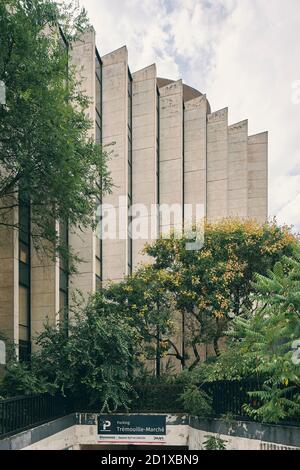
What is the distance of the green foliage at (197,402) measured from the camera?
16.3 metres

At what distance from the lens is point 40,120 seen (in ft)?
56.3

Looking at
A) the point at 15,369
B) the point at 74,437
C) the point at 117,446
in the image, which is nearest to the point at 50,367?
the point at 15,369

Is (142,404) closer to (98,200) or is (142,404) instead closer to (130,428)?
(130,428)

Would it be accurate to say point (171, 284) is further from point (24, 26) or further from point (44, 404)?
point (24, 26)

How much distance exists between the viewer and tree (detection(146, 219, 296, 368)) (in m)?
22.5

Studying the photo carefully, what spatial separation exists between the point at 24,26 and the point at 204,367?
46.1ft

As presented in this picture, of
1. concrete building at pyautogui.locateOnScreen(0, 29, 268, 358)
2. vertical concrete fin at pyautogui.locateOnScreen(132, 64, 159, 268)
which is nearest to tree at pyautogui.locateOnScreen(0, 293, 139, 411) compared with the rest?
concrete building at pyautogui.locateOnScreen(0, 29, 268, 358)

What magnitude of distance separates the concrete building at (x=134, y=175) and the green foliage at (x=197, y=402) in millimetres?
7800

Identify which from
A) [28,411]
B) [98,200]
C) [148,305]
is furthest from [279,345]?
[98,200]

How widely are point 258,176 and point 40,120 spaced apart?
88.3 feet

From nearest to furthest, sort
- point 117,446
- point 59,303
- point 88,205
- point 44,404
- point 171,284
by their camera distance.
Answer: point 44,404 < point 117,446 < point 88,205 < point 171,284 < point 59,303

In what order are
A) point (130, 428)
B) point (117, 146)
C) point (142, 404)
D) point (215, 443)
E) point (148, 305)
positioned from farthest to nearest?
point (117, 146), point (148, 305), point (142, 404), point (130, 428), point (215, 443)

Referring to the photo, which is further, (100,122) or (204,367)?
(100,122)

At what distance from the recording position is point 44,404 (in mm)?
16172
